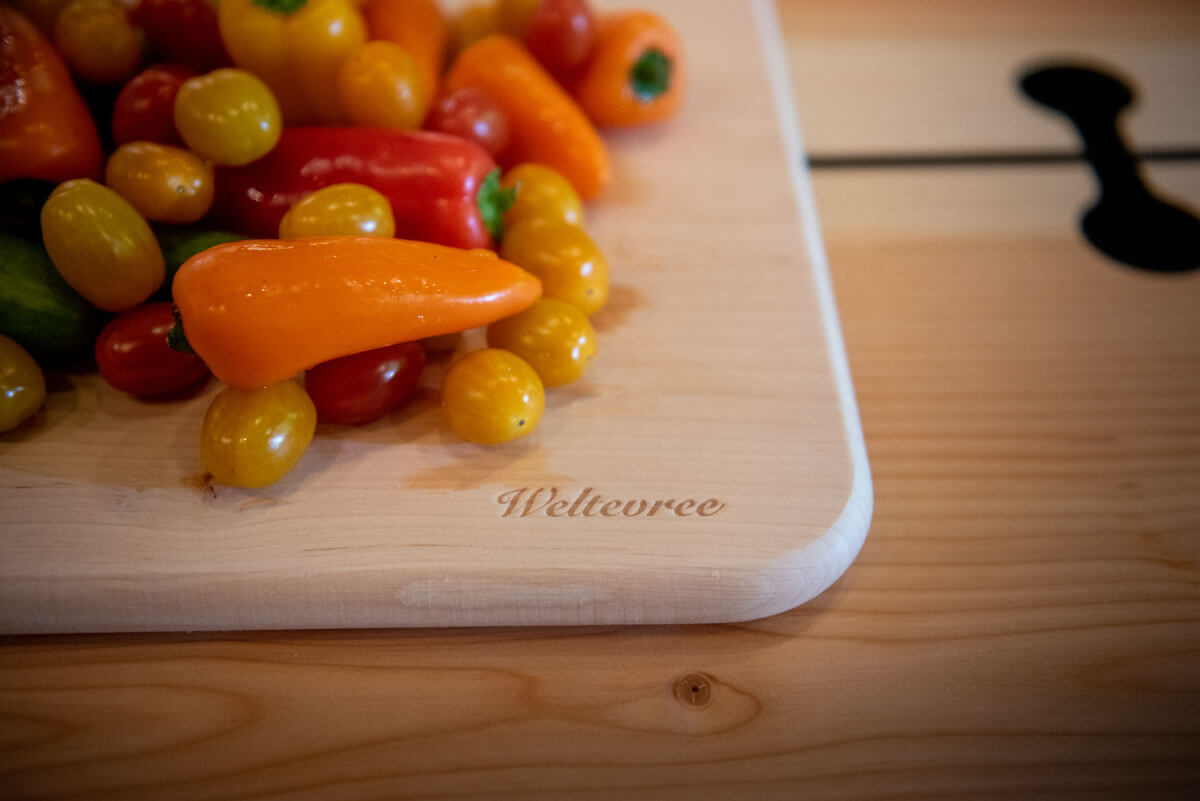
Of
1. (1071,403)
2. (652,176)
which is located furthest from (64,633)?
(1071,403)

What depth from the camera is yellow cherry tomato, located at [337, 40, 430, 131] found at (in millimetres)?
859

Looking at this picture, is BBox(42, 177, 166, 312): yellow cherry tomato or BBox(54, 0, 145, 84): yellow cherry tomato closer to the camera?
BBox(42, 177, 166, 312): yellow cherry tomato

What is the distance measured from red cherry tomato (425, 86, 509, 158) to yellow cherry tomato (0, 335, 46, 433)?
1.45 feet

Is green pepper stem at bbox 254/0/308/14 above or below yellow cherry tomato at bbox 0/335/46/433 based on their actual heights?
above

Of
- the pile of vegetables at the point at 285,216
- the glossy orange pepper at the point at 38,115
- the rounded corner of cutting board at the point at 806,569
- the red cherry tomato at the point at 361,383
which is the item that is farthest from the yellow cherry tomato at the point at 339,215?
the rounded corner of cutting board at the point at 806,569

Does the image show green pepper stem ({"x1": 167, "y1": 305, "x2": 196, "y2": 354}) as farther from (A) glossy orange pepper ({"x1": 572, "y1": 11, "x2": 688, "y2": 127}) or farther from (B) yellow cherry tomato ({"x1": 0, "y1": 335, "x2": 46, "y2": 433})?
(A) glossy orange pepper ({"x1": 572, "y1": 11, "x2": 688, "y2": 127})

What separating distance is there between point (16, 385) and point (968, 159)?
43.4 inches

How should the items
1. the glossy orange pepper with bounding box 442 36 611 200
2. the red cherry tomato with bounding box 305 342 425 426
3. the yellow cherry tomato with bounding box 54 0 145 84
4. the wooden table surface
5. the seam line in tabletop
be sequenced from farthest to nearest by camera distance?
the seam line in tabletop
the glossy orange pepper with bounding box 442 36 611 200
the yellow cherry tomato with bounding box 54 0 145 84
the red cherry tomato with bounding box 305 342 425 426
the wooden table surface

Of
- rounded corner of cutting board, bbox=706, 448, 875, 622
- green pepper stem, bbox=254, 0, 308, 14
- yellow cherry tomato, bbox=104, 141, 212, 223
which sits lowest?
rounded corner of cutting board, bbox=706, 448, 875, 622

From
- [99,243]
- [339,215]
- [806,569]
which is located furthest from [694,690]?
[99,243]

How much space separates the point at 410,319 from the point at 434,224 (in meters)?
0.15

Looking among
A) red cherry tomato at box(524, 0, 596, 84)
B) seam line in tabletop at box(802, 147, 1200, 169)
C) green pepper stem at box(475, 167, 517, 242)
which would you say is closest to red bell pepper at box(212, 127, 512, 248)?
green pepper stem at box(475, 167, 517, 242)

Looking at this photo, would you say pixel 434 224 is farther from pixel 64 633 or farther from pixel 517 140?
pixel 64 633

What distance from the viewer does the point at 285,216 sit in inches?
30.8
